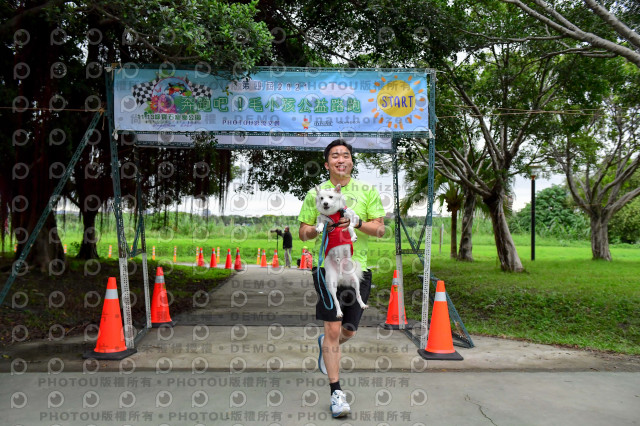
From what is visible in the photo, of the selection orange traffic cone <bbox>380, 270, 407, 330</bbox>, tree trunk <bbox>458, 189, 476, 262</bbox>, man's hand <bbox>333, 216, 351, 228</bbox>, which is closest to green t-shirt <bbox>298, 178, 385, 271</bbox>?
man's hand <bbox>333, 216, 351, 228</bbox>

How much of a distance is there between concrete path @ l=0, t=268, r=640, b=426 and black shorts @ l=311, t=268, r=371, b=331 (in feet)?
2.35

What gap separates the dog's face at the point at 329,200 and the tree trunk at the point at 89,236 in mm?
10670

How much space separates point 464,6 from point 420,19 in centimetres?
261

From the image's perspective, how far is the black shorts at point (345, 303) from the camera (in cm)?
360

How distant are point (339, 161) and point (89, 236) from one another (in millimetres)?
11967

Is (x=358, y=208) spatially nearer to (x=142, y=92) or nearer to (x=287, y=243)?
(x=142, y=92)

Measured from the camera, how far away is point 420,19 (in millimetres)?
8922

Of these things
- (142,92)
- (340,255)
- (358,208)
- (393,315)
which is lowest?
(393,315)

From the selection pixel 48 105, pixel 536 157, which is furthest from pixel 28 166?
pixel 536 157

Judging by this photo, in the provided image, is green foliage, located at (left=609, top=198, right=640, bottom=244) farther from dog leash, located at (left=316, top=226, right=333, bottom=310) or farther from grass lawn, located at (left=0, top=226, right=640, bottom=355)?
dog leash, located at (left=316, top=226, right=333, bottom=310)

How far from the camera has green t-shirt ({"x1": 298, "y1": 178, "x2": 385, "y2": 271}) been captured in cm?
366

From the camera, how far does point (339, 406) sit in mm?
3605

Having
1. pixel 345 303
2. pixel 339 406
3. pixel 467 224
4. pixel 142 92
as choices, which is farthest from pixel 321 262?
pixel 467 224

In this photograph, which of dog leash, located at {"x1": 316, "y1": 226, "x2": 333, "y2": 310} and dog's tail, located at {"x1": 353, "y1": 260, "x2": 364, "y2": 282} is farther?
dog's tail, located at {"x1": 353, "y1": 260, "x2": 364, "y2": 282}
